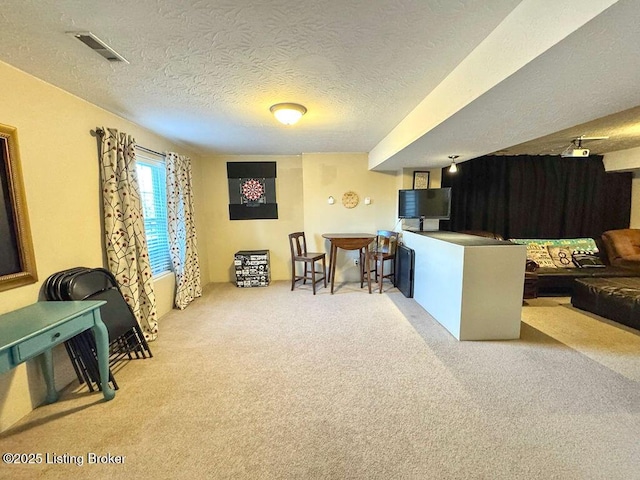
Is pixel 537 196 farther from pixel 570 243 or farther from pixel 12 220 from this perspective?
pixel 12 220

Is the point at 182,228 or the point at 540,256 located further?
the point at 540,256

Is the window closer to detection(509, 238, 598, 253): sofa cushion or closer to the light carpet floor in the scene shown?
the light carpet floor

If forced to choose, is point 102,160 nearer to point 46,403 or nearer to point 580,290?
point 46,403

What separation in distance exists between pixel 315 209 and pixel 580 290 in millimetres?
3816

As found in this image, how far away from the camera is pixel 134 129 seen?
2910 millimetres

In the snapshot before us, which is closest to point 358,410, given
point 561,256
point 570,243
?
point 561,256

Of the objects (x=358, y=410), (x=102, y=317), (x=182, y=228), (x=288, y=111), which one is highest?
(x=288, y=111)

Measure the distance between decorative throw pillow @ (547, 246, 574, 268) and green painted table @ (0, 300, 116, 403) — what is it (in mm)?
5594

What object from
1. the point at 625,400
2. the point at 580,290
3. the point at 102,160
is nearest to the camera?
the point at 625,400

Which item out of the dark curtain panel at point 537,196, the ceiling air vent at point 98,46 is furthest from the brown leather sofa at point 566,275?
the ceiling air vent at point 98,46

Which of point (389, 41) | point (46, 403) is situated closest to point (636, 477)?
point (389, 41)

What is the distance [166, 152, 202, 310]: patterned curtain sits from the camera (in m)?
3.48

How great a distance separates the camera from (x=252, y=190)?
191 inches

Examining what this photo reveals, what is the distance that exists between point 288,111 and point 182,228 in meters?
2.33
